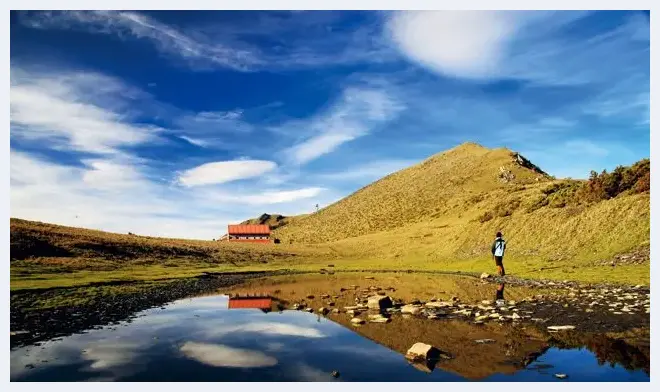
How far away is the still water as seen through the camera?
11062mm

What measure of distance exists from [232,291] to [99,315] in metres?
12.4

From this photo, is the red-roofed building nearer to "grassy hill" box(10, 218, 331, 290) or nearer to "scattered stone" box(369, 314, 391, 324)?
"grassy hill" box(10, 218, 331, 290)

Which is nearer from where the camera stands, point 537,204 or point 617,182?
point 617,182

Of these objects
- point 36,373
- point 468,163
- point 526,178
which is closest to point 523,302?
point 36,373

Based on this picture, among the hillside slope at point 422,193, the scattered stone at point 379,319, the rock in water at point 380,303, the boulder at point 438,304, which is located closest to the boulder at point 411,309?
the boulder at point 438,304

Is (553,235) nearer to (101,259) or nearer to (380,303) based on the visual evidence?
(380,303)

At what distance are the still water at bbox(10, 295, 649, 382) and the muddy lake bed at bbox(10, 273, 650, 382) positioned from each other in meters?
0.03

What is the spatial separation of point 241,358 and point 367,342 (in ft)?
13.4

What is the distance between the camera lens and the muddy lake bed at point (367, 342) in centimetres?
1132

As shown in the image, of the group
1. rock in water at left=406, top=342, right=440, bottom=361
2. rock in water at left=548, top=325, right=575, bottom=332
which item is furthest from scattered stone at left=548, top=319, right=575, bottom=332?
rock in water at left=406, top=342, right=440, bottom=361

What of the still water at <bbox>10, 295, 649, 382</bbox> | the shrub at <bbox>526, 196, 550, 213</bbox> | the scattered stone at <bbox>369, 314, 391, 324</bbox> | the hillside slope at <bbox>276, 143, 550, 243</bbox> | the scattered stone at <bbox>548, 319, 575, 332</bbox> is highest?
the hillside slope at <bbox>276, 143, 550, 243</bbox>

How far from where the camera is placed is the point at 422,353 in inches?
473

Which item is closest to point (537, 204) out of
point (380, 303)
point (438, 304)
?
point (438, 304)

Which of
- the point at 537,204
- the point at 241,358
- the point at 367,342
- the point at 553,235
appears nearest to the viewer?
the point at 241,358
